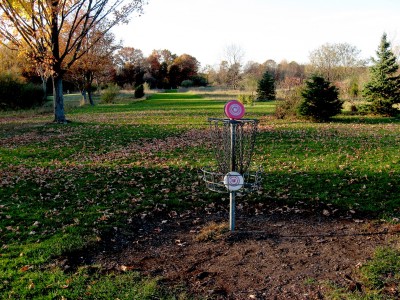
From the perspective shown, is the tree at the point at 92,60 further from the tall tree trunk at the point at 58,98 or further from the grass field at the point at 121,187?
the grass field at the point at 121,187

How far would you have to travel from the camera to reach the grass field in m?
4.30

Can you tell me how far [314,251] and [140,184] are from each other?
14.9 feet

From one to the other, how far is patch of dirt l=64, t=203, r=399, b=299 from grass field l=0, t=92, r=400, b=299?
385 millimetres

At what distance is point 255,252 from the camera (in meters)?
4.92

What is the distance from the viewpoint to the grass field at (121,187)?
14.1 ft

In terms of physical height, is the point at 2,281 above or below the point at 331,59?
below

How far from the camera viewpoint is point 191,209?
6.73m

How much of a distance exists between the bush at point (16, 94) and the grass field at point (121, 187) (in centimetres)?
1916

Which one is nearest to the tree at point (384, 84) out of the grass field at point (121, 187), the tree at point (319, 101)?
the tree at point (319, 101)

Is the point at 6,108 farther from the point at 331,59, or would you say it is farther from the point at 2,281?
the point at 331,59

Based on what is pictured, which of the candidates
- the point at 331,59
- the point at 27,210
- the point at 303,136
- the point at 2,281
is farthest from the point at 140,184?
the point at 331,59

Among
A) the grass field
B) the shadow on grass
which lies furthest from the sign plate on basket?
the shadow on grass

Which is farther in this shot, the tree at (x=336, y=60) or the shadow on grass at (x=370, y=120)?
the tree at (x=336, y=60)

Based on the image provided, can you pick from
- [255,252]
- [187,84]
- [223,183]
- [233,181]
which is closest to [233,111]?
[233,181]
